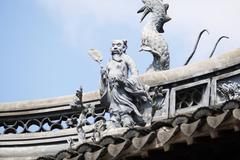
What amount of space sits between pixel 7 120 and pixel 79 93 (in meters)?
2.34

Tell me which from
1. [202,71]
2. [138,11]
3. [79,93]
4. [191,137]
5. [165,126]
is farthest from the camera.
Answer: [138,11]

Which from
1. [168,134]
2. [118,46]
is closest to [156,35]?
[118,46]

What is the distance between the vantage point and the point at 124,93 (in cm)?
1151

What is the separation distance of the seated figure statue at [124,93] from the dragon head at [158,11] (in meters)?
1.33

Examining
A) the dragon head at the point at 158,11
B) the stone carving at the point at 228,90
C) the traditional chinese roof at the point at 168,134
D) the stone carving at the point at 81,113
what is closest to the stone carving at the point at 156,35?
the dragon head at the point at 158,11

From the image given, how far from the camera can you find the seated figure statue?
449 inches

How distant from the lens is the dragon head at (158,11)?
13.0m

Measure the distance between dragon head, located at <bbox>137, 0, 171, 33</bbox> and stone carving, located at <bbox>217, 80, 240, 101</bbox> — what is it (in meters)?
2.41

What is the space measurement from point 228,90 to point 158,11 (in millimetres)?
2790

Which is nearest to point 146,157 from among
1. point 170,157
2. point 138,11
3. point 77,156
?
point 170,157

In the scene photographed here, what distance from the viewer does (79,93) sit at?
1216 cm

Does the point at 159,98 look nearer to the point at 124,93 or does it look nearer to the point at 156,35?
the point at 124,93

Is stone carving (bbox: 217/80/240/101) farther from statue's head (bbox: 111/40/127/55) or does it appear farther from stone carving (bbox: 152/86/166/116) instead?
statue's head (bbox: 111/40/127/55)

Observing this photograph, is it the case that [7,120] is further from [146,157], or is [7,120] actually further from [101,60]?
[146,157]
